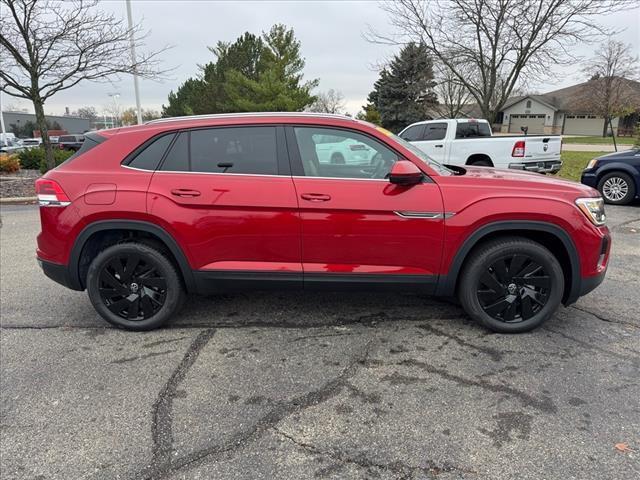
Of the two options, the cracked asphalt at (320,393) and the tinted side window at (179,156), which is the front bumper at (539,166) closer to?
the cracked asphalt at (320,393)

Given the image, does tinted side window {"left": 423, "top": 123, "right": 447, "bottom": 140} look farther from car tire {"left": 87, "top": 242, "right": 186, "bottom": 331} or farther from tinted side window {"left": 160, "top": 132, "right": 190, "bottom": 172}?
car tire {"left": 87, "top": 242, "right": 186, "bottom": 331}

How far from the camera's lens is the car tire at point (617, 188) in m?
9.10

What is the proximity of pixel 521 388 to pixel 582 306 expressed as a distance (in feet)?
5.84

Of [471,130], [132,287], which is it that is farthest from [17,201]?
[471,130]

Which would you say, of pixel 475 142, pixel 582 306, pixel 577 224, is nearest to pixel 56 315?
pixel 577 224

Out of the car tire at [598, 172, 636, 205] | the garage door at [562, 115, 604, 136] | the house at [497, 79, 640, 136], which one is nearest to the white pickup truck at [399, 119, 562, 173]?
the car tire at [598, 172, 636, 205]

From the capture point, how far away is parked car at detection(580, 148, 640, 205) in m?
9.01

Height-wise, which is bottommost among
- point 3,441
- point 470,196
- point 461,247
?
point 3,441

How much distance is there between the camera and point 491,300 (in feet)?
11.7

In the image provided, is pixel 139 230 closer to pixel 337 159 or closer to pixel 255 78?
pixel 337 159

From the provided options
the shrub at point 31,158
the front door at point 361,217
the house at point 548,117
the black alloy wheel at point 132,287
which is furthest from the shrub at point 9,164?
the house at point 548,117

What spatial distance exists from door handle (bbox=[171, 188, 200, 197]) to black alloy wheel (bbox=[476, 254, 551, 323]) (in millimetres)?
2260

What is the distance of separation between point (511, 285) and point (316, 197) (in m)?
1.65

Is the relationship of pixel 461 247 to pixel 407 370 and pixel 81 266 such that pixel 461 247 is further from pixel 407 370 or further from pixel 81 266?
pixel 81 266
